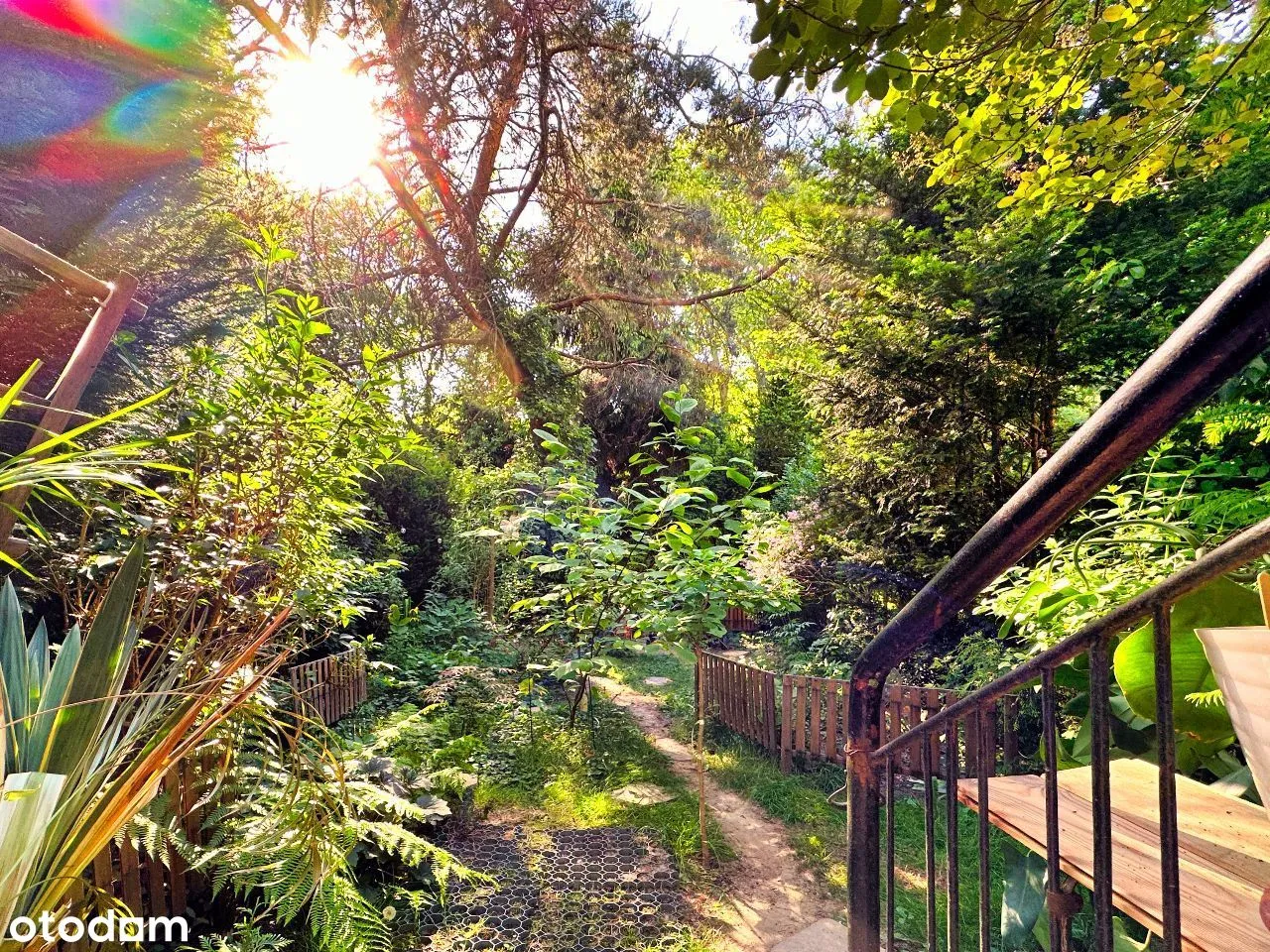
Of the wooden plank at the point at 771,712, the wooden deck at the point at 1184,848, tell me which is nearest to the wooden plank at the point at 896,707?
the wooden plank at the point at 771,712

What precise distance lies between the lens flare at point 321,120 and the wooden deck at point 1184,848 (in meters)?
4.97

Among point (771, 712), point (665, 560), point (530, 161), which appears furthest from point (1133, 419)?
point (530, 161)

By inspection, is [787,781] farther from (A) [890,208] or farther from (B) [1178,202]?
(B) [1178,202]

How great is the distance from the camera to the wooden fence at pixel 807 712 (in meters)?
3.74

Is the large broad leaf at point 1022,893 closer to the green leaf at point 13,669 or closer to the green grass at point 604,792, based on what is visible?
the green grass at point 604,792

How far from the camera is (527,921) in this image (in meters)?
2.36

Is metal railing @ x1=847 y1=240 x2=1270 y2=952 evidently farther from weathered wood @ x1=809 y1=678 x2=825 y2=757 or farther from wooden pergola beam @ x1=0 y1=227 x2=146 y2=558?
weathered wood @ x1=809 y1=678 x2=825 y2=757

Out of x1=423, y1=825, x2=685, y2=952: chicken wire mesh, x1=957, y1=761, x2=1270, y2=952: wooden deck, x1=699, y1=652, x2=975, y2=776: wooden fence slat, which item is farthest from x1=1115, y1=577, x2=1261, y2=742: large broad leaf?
x1=699, y1=652, x2=975, y2=776: wooden fence slat

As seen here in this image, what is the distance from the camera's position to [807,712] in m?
4.18

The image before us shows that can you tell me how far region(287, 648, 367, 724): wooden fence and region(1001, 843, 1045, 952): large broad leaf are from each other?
12.5 ft

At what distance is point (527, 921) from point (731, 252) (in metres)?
7.11

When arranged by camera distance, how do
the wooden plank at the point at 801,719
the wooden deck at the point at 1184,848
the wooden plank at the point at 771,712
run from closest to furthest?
the wooden deck at the point at 1184,848 → the wooden plank at the point at 801,719 → the wooden plank at the point at 771,712

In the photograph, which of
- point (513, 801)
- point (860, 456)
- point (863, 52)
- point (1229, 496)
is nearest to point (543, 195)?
point (860, 456)

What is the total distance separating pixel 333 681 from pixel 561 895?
9.01ft
